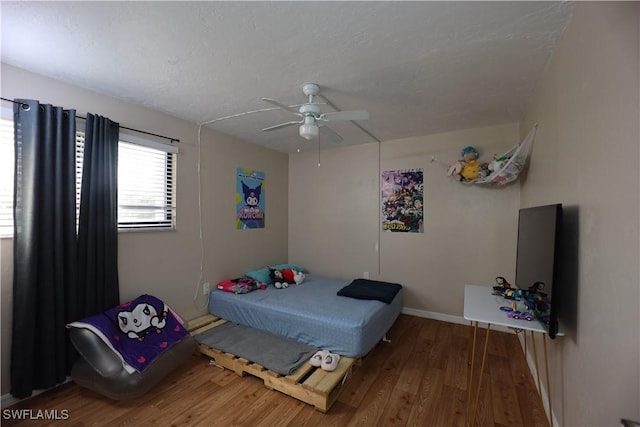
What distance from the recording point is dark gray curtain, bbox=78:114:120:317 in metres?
2.21

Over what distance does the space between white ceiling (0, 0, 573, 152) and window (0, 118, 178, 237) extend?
0.45 metres

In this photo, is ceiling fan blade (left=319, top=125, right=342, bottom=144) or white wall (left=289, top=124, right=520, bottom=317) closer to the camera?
ceiling fan blade (left=319, top=125, right=342, bottom=144)

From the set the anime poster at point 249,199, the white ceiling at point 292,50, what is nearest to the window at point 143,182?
the white ceiling at point 292,50

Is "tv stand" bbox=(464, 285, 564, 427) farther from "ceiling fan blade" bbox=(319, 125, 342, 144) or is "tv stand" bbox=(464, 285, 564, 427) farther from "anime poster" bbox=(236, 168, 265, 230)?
"anime poster" bbox=(236, 168, 265, 230)

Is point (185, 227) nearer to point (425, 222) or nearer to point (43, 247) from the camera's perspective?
point (43, 247)

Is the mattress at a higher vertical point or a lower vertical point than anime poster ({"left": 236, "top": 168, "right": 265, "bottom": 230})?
lower

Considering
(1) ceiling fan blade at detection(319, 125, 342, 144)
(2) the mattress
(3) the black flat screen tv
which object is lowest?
(2) the mattress

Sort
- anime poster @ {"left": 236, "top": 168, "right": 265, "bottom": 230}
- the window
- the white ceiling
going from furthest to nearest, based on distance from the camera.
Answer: anime poster @ {"left": 236, "top": 168, "right": 265, "bottom": 230}, the window, the white ceiling

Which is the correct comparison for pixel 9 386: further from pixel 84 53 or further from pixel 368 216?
pixel 368 216

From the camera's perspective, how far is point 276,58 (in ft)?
5.95

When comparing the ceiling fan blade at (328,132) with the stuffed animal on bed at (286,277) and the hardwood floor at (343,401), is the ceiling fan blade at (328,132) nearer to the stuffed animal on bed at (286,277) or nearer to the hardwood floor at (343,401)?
the stuffed animal on bed at (286,277)

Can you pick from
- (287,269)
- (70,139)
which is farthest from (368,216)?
(70,139)

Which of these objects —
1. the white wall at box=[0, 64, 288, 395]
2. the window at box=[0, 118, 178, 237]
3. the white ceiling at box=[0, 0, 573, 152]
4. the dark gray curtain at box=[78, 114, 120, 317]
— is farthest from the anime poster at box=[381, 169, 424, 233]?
the dark gray curtain at box=[78, 114, 120, 317]

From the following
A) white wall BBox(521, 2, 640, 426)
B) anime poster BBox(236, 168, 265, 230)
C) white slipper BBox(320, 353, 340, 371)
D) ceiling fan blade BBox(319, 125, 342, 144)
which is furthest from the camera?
anime poster BBox(236, 168, 265, 230)
